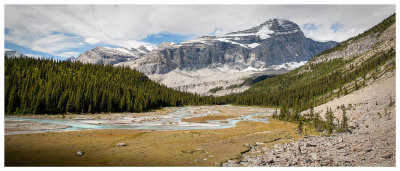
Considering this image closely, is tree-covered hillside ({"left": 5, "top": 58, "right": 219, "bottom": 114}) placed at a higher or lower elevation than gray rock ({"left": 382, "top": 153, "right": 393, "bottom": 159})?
higher

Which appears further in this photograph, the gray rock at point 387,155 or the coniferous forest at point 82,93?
the coniferous forest at point 82,93

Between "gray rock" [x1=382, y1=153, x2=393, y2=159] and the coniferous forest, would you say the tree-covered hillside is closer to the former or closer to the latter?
the coniferous forest

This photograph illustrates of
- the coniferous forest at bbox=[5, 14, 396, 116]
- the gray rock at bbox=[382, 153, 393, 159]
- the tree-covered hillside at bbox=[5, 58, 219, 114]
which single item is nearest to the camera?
the gray rock at bbox=[382, 153, 393, 159]

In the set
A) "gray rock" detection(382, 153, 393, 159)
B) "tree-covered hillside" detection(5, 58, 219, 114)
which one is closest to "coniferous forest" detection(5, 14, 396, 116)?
"tree-covered hillside" detection(5, 58, 219, 114)

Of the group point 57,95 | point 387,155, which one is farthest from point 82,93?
point 387,155

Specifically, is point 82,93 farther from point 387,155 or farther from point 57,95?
point 387,155

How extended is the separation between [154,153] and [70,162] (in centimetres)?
714

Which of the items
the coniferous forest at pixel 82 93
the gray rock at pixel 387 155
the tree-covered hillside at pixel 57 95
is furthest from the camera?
the coniferous forest at pixel 82 93

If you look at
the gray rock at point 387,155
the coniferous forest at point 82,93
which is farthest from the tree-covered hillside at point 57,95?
the gray rock at point 387,155

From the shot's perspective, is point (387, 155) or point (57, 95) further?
point (57, 95)

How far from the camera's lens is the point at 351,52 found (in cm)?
19312

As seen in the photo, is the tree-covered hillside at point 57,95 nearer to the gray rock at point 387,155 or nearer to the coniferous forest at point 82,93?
the coniferous forest at point 82,93

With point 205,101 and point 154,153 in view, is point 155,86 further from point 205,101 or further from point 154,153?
point 154,153
